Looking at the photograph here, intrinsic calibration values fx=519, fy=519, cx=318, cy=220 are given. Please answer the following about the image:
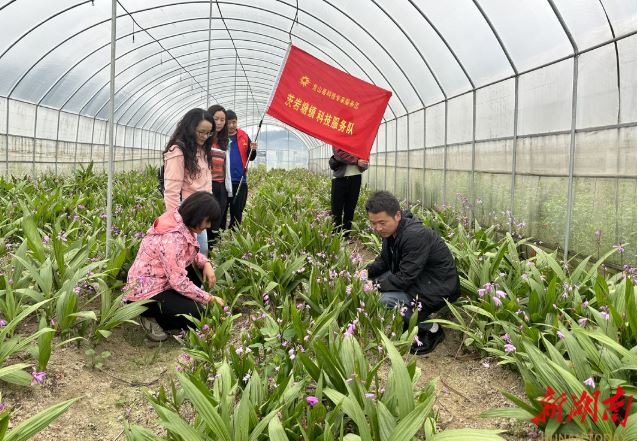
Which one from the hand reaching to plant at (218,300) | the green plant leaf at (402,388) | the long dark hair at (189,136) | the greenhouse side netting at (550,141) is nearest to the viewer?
the green plant leaf at (402,388)

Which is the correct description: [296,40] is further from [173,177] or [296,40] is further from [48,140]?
[173,177]

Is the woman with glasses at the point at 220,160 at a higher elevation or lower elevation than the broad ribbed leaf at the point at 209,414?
higher

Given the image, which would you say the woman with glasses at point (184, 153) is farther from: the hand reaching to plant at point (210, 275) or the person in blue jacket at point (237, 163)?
the person in blue jacket at point (237, 163)

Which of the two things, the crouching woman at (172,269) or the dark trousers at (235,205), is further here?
the dark trousers at (235,205)

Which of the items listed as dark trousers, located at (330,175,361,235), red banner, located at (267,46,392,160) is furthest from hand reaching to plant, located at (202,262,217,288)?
dark trousers, located at (330,175,361,235)

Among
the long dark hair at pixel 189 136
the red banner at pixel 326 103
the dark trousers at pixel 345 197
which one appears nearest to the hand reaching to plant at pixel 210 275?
the long dark hair at pixel 189 136

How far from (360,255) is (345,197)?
1.14 m

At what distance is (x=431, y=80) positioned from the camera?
342 inches

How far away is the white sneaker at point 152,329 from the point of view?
352 cm

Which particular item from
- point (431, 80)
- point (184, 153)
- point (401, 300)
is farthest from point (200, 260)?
Answer: point (431, 80)

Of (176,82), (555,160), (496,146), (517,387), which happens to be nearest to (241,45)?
(176,82)

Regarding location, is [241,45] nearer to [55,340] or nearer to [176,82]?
[176,82]

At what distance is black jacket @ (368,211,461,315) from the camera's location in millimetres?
3375

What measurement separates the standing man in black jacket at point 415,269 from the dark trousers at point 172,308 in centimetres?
128
